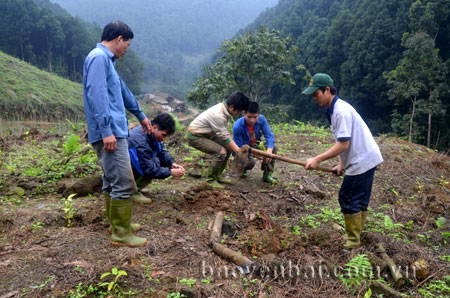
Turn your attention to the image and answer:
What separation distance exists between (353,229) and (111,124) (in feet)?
9.21

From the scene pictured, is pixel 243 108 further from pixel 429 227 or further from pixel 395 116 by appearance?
pixel 395 116

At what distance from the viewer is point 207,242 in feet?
11.2

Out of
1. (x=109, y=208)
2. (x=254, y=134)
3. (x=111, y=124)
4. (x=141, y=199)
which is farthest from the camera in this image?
(x=254, y=134)

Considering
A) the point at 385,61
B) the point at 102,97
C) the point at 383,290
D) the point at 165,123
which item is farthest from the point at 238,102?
the point at 385,61

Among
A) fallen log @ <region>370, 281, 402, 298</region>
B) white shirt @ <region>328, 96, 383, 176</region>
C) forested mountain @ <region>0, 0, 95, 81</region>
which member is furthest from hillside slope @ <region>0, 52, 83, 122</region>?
fallen log @ <region>370, 281, 402, 298</region>

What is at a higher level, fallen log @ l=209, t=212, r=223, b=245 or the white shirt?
the white shirt

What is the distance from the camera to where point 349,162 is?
336cm

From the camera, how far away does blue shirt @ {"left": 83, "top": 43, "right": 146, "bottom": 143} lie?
9.34 ft

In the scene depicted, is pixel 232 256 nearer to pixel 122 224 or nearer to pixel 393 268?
pixel 122 224

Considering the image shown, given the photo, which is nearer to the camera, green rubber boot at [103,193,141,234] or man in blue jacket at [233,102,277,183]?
green rubber boot at [103,193,141,234]

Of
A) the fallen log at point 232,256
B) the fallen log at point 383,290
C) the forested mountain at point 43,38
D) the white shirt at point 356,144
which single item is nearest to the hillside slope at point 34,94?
the forested mountain at point 43,38

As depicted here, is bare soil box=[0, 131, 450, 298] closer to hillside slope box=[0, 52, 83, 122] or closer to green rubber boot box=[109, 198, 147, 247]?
green rubber boot box=[109, 198, 147, 247]

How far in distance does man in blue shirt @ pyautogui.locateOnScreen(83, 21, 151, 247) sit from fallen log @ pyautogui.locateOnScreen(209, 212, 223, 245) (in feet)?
2.41

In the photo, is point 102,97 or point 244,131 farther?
point 244,131
